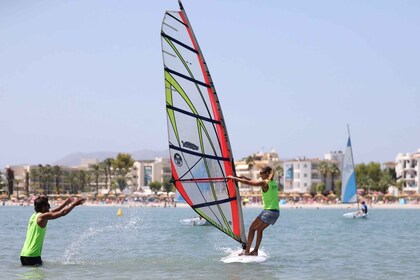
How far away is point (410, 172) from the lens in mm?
127812

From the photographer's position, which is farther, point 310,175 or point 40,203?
point 310,175

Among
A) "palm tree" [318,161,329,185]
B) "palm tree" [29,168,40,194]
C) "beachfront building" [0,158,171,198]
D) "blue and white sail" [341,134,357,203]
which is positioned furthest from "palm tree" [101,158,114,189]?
"blue and white sail" [341,134,357,203]

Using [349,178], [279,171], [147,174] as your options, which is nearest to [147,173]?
[147,174]

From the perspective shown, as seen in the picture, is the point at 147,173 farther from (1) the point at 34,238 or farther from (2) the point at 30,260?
(1) the point at 34,238

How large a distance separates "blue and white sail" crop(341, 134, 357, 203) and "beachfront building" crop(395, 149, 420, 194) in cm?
6312

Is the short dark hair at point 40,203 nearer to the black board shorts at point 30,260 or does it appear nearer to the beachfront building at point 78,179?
the black board shorts at point 30,260

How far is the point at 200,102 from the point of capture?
13742 mm

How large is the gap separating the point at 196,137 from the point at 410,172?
118 meters

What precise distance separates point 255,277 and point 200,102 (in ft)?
10.2

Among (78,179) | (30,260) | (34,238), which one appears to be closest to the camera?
(34,238)

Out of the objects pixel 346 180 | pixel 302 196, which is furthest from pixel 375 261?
pixel 302 196

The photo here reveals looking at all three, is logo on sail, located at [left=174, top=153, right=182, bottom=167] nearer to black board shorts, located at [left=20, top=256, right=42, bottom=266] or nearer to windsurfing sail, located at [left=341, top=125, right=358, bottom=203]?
black board shorts, located at [left=20, top=256, right=42, bottom=266]

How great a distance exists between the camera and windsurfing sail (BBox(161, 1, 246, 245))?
44.2 feet

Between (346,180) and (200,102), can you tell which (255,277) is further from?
(346,180)
